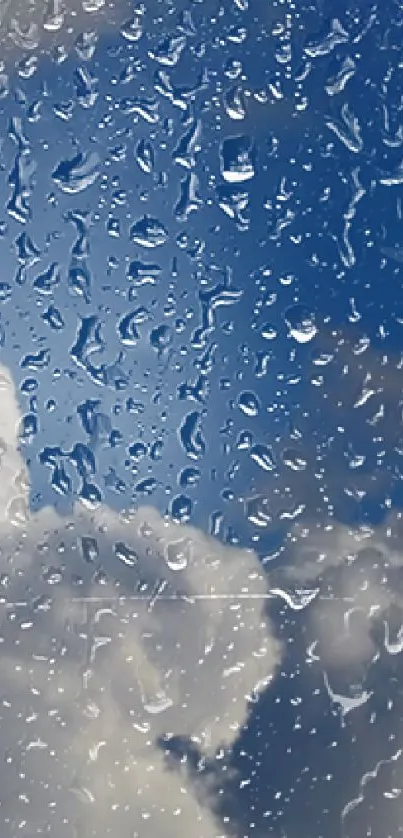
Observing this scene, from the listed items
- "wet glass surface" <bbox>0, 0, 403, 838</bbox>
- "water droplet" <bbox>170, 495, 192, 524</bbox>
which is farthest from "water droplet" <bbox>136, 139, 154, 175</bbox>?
"water droplet" <bbox>170, 495, 192, 524</bbox>

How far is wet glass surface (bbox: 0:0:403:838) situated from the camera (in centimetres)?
150

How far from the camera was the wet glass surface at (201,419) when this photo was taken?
150cm

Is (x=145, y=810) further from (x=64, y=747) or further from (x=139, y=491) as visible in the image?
(x=139, y=491)

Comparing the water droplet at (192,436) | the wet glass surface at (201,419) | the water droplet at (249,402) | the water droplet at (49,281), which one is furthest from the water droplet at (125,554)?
the water droplet at (49,281)

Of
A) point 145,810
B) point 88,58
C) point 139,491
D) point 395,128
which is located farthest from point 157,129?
point 145,810

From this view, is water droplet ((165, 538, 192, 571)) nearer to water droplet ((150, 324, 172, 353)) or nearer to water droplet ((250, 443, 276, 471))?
water droplet ((250, 443, 276, 471))

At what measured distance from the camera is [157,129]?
1.66 meters

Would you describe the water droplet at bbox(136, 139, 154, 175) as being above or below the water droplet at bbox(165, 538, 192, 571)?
above

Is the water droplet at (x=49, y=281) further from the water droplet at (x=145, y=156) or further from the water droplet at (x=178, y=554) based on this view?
the water droplet at (x=178, y=554)

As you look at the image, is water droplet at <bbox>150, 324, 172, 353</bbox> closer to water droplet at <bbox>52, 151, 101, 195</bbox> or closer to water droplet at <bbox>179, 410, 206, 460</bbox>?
water droplet at <bbox>179, 410, 206, 460</bbox>

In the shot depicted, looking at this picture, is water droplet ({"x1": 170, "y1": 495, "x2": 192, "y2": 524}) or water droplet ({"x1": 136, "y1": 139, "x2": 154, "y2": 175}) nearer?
water droplet ({"x1": 170, "y1": 495, "x2": 192, "y2": 524})

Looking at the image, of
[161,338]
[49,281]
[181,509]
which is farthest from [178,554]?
[49,281]

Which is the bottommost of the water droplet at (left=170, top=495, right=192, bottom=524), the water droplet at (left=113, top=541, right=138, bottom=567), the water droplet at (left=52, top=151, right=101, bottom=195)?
the water droplet at (left=113, top=541, right=138, bottom=567)

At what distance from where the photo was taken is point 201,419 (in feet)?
5.16
